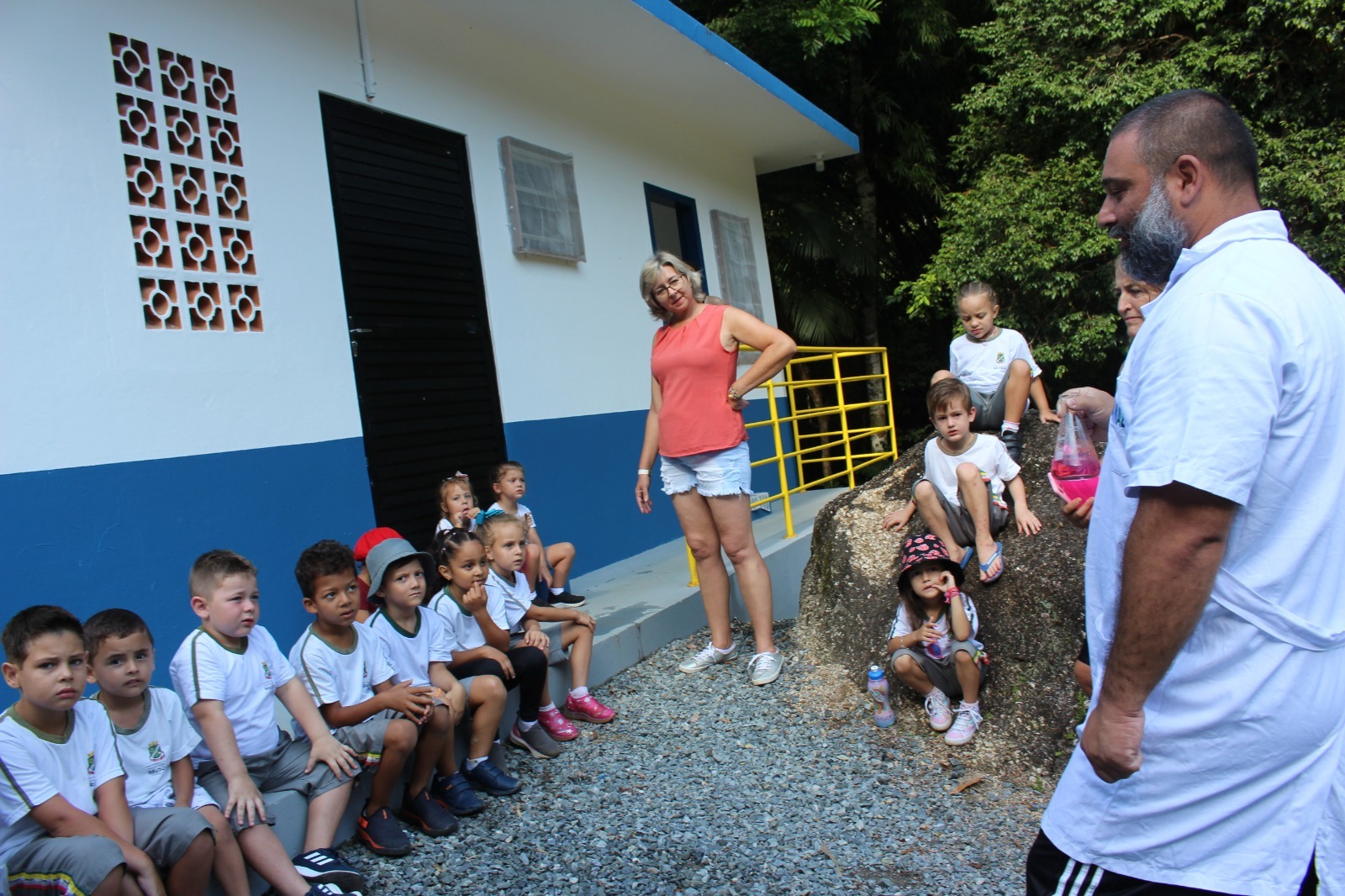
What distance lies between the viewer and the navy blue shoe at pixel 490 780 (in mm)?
3527

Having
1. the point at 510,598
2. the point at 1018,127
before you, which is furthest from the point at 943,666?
the point at 1018,127

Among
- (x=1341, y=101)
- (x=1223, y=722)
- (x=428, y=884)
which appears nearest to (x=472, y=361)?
(x=428, y=884)

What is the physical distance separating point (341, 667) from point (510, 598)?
956mm

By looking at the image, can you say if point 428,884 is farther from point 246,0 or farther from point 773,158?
point 773,158

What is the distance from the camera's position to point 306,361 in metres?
4.60

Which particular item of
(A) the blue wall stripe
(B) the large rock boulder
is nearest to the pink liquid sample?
(B) the large rock boulder

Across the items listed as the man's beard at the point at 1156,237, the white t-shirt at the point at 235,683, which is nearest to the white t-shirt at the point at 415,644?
the white t-shirt at the point at 235,683

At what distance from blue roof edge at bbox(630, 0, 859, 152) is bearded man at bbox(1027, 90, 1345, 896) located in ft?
16.5

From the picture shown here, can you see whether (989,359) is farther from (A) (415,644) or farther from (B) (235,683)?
(B) (235,683)

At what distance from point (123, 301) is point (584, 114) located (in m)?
4.06

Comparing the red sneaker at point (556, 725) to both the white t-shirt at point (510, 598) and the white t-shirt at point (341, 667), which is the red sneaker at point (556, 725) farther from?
the white t-shirt at point (341, 667)

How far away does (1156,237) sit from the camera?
1526 millimetres

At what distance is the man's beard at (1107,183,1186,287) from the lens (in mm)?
1511

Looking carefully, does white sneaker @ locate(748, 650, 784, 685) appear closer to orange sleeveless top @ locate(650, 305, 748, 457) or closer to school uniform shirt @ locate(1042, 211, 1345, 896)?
orange sleeveless top @ locate(650, 305, 748, 457)
